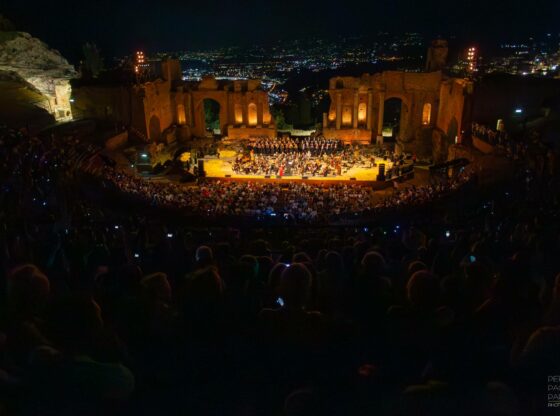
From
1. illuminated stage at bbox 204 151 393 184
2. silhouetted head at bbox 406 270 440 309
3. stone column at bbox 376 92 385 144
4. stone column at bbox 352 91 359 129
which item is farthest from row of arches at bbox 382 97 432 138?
silhouetted head at bbox 406 270 440 309

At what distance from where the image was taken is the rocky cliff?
34.0 m

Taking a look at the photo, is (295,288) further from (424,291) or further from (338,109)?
(338,109)

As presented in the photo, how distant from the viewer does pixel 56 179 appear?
15.6 metres

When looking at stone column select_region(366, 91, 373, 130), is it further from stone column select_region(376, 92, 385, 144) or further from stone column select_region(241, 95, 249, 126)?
stone column select_region(241, 95, 249, 126)

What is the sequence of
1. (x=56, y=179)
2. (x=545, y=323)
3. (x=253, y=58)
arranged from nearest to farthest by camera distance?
1. (x=545, y=323)
2. (x=56, y=179)
3. (x=253, y=58)

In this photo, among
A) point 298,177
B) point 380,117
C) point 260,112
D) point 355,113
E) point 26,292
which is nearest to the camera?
point 26,292

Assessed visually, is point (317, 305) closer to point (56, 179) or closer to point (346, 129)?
point (56, 179)

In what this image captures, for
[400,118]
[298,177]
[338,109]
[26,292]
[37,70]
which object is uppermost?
[37,70]

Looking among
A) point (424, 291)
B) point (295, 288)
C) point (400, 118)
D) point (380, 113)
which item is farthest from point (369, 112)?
point (295, 288)

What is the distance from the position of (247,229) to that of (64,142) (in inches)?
583

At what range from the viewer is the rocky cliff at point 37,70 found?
34.0m

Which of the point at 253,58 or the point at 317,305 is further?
the point at 253,58

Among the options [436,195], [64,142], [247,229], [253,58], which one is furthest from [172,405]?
[253,58]

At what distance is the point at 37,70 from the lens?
35969 millimetres
